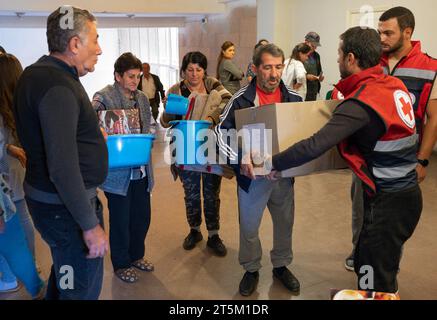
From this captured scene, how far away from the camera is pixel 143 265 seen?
2646 mm

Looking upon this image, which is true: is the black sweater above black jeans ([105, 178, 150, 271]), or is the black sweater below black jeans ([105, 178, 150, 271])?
above

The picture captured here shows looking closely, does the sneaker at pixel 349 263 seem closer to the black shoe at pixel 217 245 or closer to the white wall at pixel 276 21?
the black shoe at pixel 217 245

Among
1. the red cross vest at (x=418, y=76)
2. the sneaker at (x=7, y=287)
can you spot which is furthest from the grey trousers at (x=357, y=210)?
the sneaker at (x=7, y=287)

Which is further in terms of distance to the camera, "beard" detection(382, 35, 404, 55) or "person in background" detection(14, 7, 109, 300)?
"beard" detection(382, 35, 404, 55)

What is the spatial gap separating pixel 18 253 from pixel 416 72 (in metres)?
2.28

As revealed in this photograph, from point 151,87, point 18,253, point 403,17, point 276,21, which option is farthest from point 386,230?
point 276,21

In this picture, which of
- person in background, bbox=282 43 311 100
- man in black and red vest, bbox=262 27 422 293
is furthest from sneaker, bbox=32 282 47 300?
person in background, bbox=282 43 311 100

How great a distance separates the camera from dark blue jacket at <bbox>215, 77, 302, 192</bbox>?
214 centimetres

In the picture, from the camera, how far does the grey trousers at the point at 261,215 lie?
2229mm

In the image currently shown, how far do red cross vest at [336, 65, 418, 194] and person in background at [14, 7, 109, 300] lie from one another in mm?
980

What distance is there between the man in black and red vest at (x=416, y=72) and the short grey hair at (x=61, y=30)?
153cm

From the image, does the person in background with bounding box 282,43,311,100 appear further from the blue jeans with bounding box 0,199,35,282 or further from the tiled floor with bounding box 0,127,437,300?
the blue jeans with bounding box 0,199,35,282

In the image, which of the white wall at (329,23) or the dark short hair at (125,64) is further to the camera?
the white wall at (329,23)

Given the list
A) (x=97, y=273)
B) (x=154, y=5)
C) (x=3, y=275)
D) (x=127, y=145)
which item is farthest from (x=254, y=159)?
(x=154, y=5)
